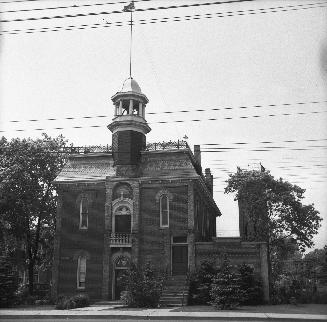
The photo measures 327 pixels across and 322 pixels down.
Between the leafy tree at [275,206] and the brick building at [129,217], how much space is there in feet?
24.0

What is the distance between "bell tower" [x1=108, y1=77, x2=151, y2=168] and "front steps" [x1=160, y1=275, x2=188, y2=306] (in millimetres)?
9227

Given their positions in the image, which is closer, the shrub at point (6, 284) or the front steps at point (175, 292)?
the shrub at point (6, 284)

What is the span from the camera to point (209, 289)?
2942 cm

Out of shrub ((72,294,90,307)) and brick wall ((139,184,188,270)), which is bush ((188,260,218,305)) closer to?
brick wall ((139,184,188,270))

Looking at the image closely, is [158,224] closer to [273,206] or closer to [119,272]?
[119,272]

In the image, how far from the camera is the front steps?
28.8 metres

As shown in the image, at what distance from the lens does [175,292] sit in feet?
99.0

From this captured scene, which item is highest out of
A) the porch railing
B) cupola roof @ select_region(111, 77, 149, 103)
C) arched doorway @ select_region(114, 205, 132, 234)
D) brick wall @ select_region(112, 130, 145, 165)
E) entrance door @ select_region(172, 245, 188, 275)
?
cupola roof @ select_region(111, 77, 149, 103)

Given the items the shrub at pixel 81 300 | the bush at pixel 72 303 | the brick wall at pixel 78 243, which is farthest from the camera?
the brick wall at pixel 78 243

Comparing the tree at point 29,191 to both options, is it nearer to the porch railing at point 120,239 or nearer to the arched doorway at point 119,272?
the porch railing at point 120,239

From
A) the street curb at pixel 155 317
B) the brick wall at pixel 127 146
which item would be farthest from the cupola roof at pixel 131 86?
the street curb at pixel 155 317

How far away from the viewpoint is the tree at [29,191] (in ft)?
122

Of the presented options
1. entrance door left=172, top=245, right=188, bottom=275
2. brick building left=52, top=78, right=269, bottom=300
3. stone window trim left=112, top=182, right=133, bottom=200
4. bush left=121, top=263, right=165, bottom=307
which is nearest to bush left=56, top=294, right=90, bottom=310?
bush left=121, top=263, right=165, bottom=307

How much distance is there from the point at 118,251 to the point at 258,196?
14.8 meters
